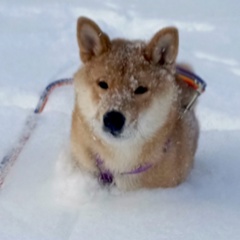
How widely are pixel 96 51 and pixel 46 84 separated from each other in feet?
5.08

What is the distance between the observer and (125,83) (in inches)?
117

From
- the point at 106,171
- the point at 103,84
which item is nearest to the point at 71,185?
the point at 106,171

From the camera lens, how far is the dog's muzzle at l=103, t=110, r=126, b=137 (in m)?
2.88

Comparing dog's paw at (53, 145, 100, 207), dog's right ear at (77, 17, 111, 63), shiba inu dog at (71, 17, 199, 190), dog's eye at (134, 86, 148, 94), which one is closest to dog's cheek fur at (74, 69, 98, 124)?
shiba inu dog at (71, 17, 199, 190)

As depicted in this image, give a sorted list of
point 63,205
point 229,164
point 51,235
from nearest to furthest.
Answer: point 51,235
point 63,205
point 229,164

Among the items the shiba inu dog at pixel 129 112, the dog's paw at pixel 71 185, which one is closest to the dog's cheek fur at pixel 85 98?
the shiba inu dog at pixel 129 112

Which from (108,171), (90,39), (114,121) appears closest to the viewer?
(114,121)

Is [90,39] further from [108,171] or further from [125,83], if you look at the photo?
[108,171]

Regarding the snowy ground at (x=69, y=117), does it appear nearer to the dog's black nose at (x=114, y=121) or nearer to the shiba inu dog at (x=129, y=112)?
the shiba inu dog at (x=129, y=112)

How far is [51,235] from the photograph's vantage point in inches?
108

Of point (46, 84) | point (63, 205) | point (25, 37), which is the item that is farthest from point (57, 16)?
point (63, 205)

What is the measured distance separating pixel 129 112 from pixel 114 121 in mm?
95

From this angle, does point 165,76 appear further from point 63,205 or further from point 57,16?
point 57,16

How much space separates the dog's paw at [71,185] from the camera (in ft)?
10.1
